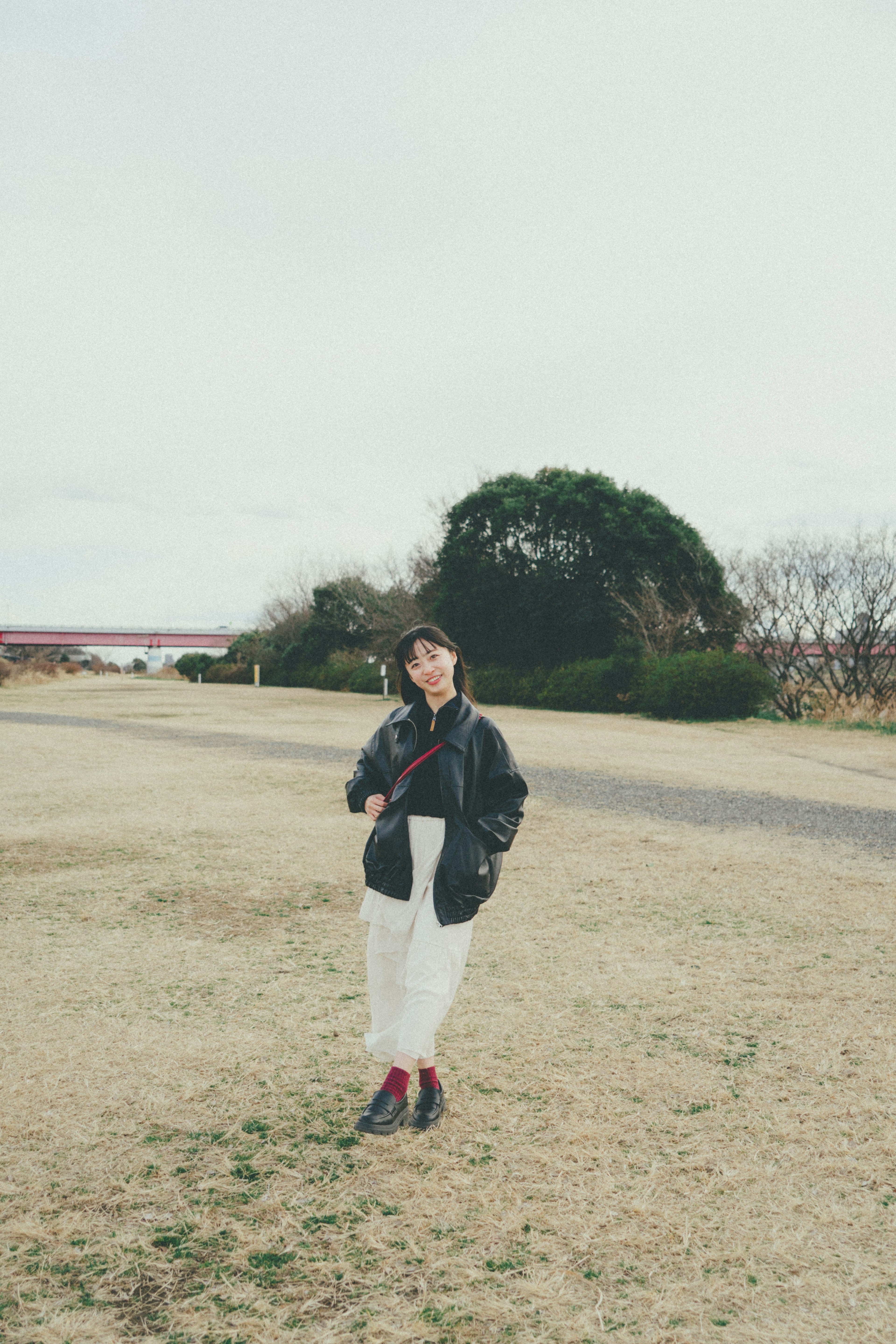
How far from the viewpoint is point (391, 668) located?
33.9 m

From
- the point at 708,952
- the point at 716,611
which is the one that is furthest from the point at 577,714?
the point at 708,952

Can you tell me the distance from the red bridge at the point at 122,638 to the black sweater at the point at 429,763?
216 ft

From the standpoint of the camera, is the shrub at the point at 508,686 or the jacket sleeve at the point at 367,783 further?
the shrub at the point at 508,686

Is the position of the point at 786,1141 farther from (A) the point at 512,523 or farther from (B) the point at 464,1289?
(A) the point at 512,523

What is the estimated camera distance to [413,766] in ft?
9.47

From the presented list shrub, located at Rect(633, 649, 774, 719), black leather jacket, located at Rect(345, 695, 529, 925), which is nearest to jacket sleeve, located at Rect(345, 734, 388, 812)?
black leather jacket, located at Rect(345, 695, 529, 925)

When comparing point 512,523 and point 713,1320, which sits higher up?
point 512,523

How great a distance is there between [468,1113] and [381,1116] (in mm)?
328

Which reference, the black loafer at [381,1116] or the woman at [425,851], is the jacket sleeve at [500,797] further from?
the black loafer at [381,1116]

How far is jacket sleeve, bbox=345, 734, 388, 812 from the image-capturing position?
9.73 feet

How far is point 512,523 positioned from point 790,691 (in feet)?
34.5

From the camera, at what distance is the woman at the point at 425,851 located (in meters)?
2.77

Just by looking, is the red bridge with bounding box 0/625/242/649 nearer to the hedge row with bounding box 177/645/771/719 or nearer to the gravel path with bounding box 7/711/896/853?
the hedge row with bounding box 177/645/771/719

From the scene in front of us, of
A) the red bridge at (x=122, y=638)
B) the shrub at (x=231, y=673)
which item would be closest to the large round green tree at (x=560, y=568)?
the shrub at (x=231, y=673)
